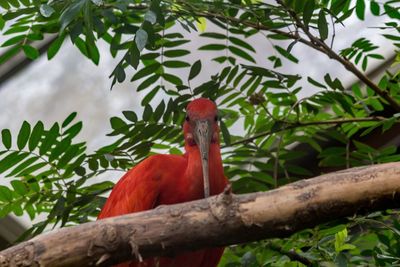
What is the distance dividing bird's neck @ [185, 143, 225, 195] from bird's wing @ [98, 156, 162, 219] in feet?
0.29

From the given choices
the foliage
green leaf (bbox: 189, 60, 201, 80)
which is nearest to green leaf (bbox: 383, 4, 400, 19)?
the foliage

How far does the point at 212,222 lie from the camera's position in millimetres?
1474

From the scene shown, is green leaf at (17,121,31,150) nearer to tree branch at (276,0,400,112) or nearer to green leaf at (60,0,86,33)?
green leaf at (60,0,86,33)

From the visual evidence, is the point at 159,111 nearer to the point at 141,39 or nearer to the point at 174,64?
the point at 174,64

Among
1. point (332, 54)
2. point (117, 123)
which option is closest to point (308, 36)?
point (332, 54)

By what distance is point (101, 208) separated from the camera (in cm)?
232

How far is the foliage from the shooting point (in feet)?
7.15

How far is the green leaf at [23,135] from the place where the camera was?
2309mm

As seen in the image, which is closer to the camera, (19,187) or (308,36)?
(308,36)

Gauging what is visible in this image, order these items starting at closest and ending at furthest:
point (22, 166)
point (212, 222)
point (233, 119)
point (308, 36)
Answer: point (212, 222) → point (308, 36) → point (22, 166) → point (233, 119)

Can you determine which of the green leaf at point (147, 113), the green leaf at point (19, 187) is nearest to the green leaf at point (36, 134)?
the green leaf at point (19, 187)

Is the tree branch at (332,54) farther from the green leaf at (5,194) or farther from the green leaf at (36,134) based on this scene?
the green leaf at (5,194)

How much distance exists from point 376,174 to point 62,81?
10.1ft

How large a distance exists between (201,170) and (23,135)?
1.81 feet
